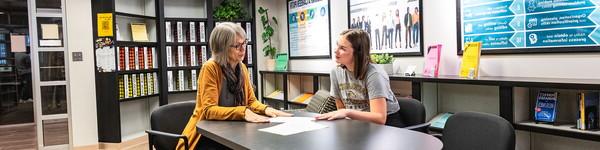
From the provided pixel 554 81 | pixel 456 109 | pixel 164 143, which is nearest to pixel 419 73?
pixel 456 109

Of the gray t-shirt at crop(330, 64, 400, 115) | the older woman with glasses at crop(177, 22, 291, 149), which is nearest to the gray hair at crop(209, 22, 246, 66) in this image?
the older woman with glasses at crop(177, 22, 291, 149)

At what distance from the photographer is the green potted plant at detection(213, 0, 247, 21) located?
5.21m

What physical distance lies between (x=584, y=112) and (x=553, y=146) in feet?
1.47

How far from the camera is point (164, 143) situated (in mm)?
2381

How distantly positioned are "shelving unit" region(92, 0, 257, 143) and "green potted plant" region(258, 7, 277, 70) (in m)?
0.15

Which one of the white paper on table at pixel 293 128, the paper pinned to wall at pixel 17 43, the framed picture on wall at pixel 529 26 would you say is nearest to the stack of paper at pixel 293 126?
the white paper on table at pixel 293 128

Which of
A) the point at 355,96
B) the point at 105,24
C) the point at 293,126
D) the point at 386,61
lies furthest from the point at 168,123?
the point at 105,24

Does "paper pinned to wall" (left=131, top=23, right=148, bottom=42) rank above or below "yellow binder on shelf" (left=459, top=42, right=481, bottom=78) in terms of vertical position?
above

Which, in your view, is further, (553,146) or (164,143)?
(553,146)

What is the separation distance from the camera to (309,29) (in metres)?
4.91

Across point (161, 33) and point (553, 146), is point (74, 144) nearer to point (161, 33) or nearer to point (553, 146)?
point (161, 33)

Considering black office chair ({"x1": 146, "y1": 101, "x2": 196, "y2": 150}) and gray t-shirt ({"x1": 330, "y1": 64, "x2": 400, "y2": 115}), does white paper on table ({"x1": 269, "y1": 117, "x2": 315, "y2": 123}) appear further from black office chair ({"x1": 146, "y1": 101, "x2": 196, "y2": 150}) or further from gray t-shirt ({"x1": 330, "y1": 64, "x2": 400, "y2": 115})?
black office chair ({"x1": 146, "y1": 101, "x2": 196, "y2": 150})

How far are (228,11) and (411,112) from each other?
3.31 metres

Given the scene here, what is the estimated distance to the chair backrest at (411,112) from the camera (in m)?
2.46
